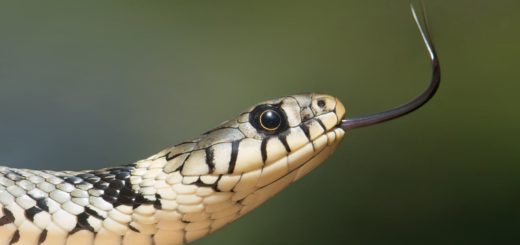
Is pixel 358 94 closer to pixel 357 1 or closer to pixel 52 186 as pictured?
pixel 357 1

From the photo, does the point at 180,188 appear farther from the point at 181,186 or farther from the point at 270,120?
the point at 270,120

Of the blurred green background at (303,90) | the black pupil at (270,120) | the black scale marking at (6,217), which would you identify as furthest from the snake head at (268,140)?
the blurred green background at (303,90)

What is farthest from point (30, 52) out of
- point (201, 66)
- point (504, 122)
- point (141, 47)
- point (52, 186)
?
point (504, 122)

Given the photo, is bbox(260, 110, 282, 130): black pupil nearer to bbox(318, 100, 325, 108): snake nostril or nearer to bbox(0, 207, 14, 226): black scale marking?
bbox(318, 100, 325, 108): snake nostril

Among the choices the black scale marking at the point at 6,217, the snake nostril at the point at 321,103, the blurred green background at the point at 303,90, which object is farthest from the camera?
the blurred green background at the point at 303,90

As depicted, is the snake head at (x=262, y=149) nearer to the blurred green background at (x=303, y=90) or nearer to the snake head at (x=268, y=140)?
the snake head at (x=268, y=140)

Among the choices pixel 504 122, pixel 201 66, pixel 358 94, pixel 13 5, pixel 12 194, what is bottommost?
pixel 504 122

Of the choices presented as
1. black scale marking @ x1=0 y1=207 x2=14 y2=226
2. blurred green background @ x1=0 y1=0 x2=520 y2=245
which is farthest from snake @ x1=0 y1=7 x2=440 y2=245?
blurred green background @ x1=0 y1=0 x2=520 y2=245
